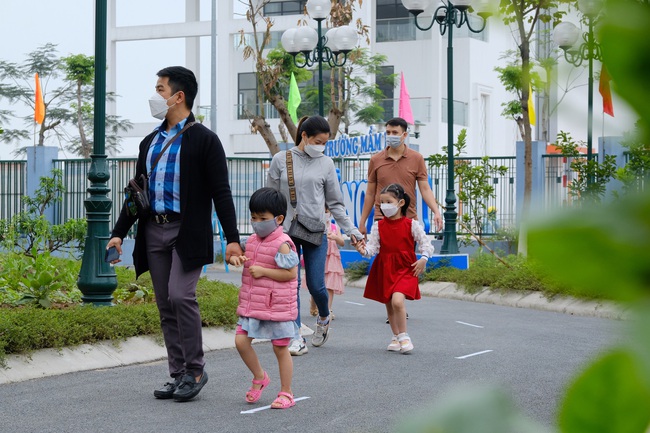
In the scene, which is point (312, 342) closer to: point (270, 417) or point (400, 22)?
point (270, 417)

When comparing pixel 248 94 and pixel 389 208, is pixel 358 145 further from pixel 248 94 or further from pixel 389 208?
pixel 248 94

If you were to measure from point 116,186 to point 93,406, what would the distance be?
599 inches

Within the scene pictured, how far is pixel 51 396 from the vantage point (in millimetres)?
5676

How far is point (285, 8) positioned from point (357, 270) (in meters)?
26.2

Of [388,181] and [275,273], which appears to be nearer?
[275,273]

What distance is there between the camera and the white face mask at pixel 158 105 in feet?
17.8

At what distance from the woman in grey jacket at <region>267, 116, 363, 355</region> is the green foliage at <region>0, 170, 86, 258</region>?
5.69 meters

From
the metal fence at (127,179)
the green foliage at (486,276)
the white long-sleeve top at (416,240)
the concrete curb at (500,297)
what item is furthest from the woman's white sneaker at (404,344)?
the metal fence at (127,179)

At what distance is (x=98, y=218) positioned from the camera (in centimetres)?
820

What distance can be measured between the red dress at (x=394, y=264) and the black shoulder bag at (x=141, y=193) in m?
2.46

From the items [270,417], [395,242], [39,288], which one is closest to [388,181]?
[395,242]

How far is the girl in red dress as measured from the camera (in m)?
7.23

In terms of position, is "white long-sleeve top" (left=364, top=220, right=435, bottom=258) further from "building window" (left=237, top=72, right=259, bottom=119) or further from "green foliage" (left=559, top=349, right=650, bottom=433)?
"building window" (left=237, top=72, right=259, bottom=119)

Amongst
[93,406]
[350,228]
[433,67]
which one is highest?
[433,67]
